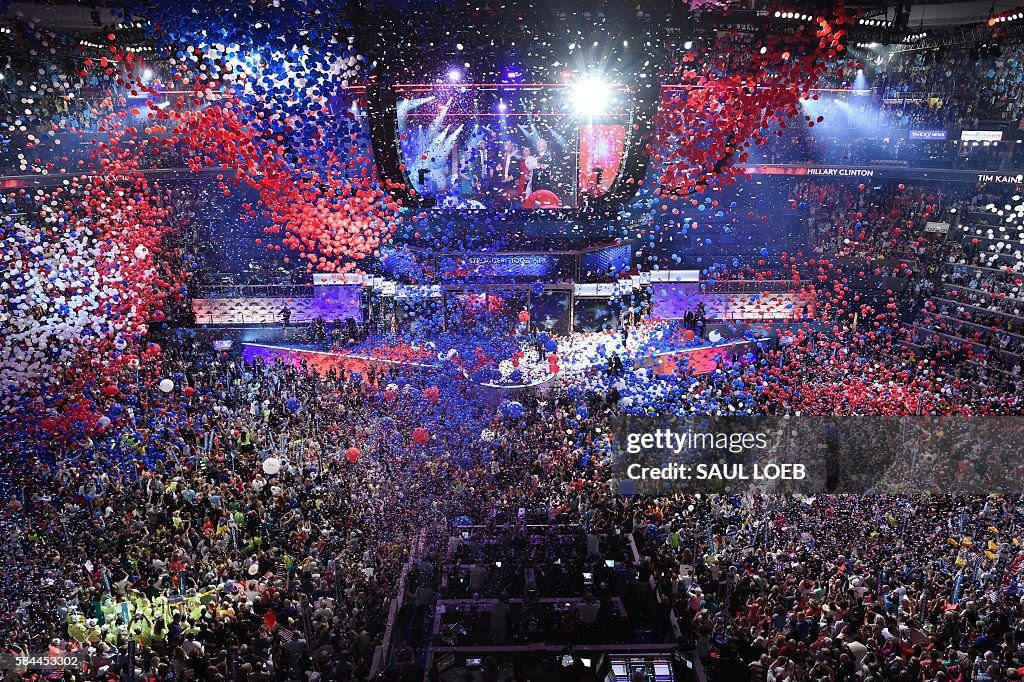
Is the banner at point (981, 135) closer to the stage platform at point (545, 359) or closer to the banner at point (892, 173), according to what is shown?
the banner at point (892, 173)

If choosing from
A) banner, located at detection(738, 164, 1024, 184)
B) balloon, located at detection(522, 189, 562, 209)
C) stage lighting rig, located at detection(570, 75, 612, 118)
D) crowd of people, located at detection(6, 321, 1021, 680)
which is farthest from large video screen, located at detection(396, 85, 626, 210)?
crowd of people, located at detection(6, 321, 1021, 680)

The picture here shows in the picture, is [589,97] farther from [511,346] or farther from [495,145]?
[511,346]

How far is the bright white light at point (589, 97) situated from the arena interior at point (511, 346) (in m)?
0.09

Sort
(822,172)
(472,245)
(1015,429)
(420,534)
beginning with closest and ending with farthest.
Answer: (420,534), (1015,429), (472,245), (822,172)

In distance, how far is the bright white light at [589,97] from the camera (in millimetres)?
15552

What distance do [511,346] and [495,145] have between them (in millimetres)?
5176

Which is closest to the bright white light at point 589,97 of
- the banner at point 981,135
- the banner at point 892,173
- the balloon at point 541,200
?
the balloon at point 541,200

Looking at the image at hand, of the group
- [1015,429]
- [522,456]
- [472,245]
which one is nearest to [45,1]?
[472,245]

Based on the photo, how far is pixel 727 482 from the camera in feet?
27.7

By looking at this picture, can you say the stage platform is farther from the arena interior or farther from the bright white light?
the bright white light

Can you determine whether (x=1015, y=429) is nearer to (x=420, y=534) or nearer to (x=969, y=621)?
(x=969, y=621)

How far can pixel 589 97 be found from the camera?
16234 millimetres

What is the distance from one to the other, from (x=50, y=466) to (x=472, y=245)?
389 inches

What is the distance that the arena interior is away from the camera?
21.4ft
